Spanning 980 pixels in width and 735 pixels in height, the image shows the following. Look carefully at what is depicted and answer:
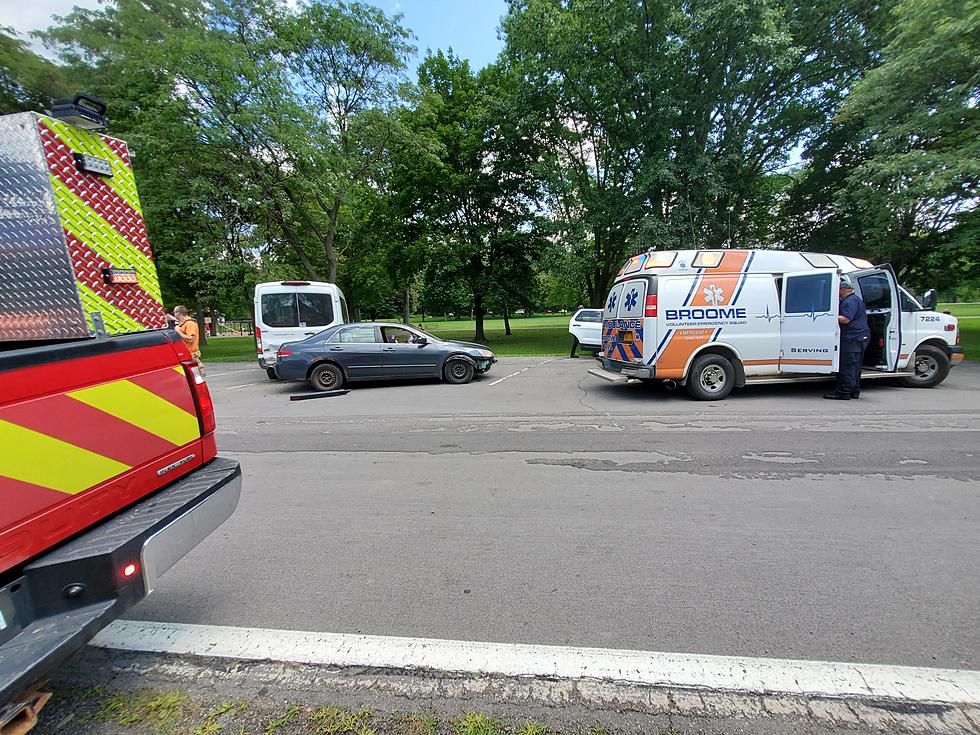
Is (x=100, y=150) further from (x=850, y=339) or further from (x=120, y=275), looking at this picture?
(x=850, y=339)

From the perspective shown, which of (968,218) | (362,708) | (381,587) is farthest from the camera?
(968,218)

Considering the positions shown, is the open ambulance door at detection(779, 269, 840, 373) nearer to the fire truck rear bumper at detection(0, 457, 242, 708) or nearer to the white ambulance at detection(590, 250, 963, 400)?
the white ambulance at detection(590, 250, 963, 400)

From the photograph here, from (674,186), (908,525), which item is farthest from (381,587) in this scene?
(674,186)

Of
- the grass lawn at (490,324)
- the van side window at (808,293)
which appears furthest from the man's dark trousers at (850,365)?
the grass lawn at (490,324)

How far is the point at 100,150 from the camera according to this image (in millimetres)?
2379

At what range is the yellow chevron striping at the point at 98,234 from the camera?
2160 millimetres

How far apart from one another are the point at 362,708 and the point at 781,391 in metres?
9.55

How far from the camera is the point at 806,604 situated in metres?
2.55

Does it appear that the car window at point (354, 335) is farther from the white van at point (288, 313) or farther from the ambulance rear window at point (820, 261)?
the ambulance rear window at point (820, 261)

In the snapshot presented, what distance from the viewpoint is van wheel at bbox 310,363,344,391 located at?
34.5ft

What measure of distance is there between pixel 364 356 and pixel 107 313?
27.2ft

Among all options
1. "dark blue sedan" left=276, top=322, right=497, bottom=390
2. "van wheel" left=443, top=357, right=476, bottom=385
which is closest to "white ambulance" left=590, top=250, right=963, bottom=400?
"van wheel" left=443, top=357, right=476, bottom=385

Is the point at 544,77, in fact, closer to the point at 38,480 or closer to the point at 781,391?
the point at 781,391

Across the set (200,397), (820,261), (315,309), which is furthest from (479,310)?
(200,397)
